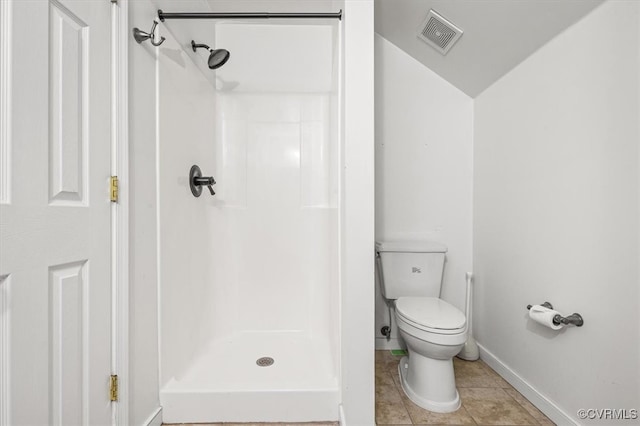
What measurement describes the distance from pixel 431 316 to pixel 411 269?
0.44m

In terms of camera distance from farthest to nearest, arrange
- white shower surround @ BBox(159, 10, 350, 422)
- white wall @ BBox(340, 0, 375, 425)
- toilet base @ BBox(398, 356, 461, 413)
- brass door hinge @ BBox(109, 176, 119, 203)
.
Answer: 1. white shower surround @ BBox(159, 10, 350, 422)
2. toilet base @ BBox(398, 356, 461, 413)
3. white wall @ BBox(340, 0, 375, 425)
4. brass door hinge @ BBox(109, 176, 119, 203)

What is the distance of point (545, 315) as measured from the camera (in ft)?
4.25

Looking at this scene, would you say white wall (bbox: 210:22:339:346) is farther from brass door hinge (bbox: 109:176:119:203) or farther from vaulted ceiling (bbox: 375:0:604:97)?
brass door hinge (bbox: 109:176:119:203)

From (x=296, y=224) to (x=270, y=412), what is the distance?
3.57 feet

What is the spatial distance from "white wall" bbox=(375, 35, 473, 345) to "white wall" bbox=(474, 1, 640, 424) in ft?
0.86

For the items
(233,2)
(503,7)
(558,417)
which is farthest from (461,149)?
(233,2)

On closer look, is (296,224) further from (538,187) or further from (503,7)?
(503,7)

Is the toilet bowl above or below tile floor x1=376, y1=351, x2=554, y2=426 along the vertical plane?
above

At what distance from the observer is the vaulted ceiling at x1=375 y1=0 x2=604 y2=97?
4.28 ft

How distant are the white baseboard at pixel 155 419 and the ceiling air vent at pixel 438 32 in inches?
95.4

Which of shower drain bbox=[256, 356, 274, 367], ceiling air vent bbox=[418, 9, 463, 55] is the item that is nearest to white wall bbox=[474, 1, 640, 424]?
ceiling air vent bbox=[418, 9, 463, 55]

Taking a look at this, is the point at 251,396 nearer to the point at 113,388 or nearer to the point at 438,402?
the point at 113,388

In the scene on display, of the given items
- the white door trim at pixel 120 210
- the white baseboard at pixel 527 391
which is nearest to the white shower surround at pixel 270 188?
the white door trim at pixel 120 210

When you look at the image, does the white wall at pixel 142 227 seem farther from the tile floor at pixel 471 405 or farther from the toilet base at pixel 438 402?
the toilet base at pixel 438 402
